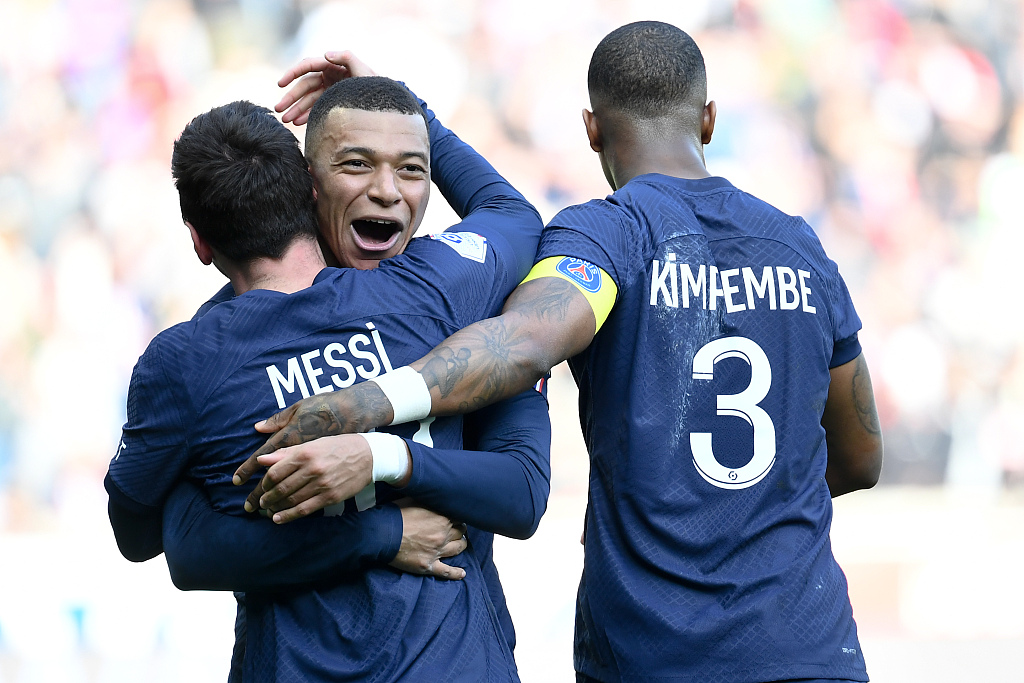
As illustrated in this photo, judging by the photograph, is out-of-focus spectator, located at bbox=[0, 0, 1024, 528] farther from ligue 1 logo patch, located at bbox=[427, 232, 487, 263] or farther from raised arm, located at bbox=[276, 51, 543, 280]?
ligue 1 logo patch, located at bbox=[427, 232, 487, 263]

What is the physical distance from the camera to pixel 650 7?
668 cm

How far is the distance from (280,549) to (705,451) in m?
0.76

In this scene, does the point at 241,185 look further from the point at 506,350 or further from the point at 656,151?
the point at 656,151

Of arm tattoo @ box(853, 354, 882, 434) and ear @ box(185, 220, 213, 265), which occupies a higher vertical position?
ear @ box(185, 220, 213, 265)

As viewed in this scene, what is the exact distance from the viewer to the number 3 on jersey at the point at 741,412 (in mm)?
1787

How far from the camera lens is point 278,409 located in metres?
1.52

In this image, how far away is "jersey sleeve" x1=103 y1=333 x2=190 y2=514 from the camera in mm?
1520

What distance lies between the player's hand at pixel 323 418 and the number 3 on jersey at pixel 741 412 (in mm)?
602

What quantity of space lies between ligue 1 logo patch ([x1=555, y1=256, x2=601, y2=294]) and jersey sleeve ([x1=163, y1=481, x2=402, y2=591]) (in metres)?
0.52

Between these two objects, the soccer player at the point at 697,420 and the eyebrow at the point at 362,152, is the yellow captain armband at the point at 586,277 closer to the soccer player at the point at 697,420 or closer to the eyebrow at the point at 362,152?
the soccer player at the point at 697,420

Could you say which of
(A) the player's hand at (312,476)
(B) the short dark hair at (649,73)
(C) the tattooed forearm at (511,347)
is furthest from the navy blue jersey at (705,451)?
(A) the player's hand at (312,476)

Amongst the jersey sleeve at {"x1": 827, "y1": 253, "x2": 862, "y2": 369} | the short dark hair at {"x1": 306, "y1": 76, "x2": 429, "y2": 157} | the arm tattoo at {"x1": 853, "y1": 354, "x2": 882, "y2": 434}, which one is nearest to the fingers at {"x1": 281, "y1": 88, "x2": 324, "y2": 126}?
the short dark hair at {"x1": 306, "y1": 76, "x2": 429, "y2": 157}

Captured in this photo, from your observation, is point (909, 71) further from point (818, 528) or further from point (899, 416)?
point (818, 528)

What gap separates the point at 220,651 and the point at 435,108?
141 inches
